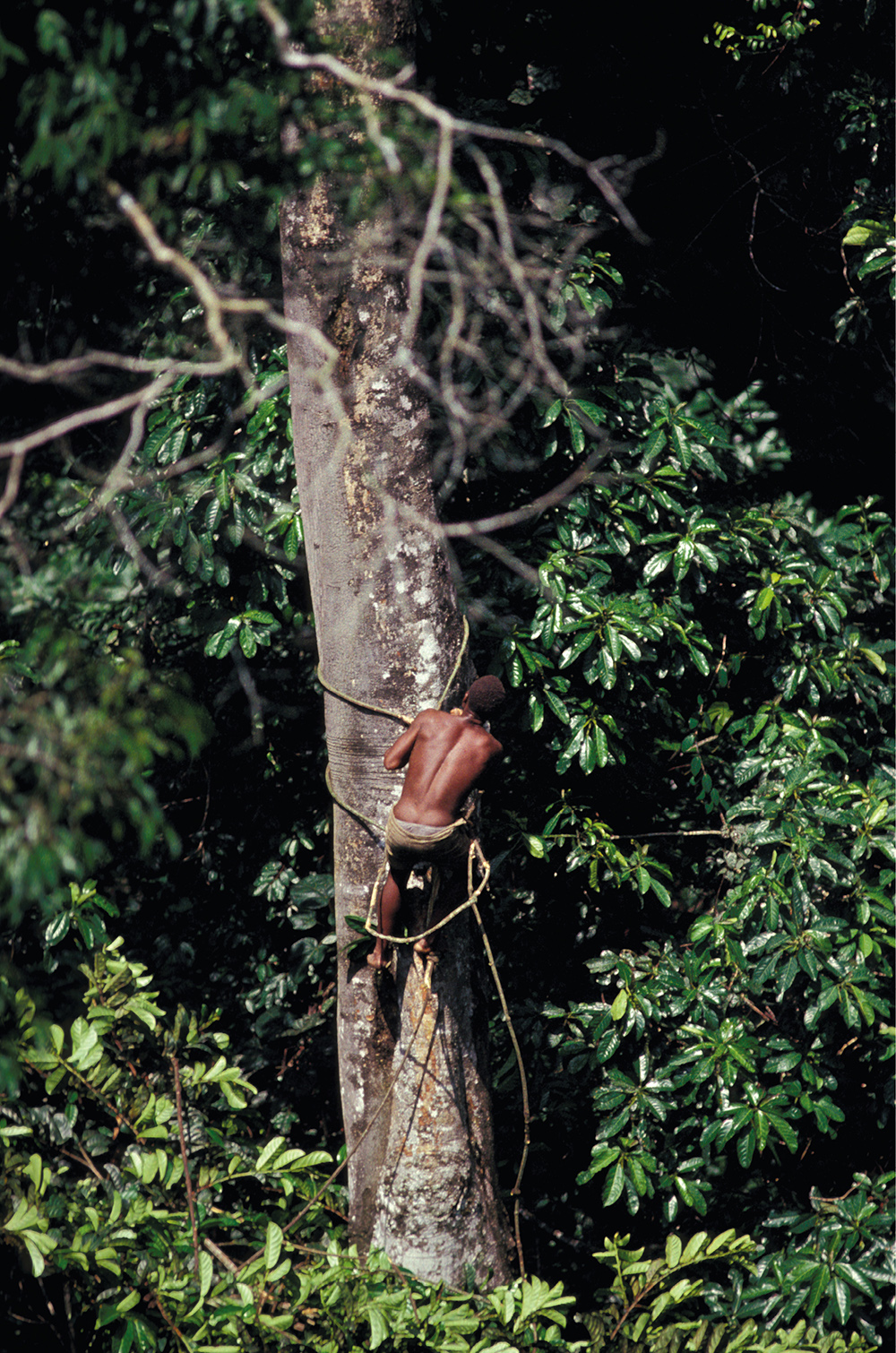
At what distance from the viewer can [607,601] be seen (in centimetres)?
379

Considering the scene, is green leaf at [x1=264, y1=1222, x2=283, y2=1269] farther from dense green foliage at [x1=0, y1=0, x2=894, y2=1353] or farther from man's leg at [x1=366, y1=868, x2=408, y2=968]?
man's leg at [x1=366, y1=868, x2=408, y2=968]

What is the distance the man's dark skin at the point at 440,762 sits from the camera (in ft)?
10.4

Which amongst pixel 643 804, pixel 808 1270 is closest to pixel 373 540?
pixel 643 804

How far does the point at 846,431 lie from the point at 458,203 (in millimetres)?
3793

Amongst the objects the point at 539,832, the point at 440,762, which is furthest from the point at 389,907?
the point at 539,832

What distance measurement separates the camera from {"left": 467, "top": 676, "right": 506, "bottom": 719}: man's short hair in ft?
10.6

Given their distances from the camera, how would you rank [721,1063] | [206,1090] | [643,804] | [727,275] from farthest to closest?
[727,275]
[643,804]
[206,1090]
[721,1063]

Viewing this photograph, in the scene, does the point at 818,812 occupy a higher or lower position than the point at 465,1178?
higher

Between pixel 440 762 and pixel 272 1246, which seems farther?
pixel 440 762

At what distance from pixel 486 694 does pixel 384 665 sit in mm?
315

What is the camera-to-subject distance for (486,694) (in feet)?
10.6

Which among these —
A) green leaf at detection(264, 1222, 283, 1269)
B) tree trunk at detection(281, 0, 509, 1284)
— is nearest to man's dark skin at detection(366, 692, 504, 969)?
tree trunk at detection(281, 0, 509, 1284)

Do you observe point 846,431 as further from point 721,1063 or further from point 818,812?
point 721,1063

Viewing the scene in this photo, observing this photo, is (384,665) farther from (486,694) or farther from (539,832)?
(539,832)
